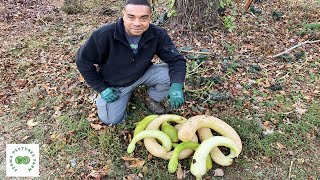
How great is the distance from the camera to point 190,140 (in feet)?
10.3

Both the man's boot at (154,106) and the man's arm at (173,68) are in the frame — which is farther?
the man's boot at (154,106)

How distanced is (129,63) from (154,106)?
0.69 meters

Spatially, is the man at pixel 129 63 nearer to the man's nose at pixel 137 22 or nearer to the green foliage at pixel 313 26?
the man's nose at pixel 137 22

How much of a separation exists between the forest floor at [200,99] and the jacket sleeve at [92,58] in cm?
59

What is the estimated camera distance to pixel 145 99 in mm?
3887

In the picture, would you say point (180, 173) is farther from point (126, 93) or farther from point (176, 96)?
point (126, 93)

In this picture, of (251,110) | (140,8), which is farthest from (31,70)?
(251,110)

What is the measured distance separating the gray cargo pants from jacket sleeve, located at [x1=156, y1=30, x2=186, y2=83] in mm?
187

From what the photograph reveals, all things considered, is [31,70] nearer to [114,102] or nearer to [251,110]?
[114,102]

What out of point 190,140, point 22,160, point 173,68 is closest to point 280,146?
point 190,140

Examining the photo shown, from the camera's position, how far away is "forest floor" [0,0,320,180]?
10.7 ft

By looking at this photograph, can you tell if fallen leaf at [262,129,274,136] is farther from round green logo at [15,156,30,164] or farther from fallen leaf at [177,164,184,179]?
round green logo at [15,156,30,164]

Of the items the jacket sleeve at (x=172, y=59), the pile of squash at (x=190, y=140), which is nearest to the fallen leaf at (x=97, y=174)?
the pile of squash at (x=190, y=140)

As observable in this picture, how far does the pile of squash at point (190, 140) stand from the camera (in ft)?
9.79
